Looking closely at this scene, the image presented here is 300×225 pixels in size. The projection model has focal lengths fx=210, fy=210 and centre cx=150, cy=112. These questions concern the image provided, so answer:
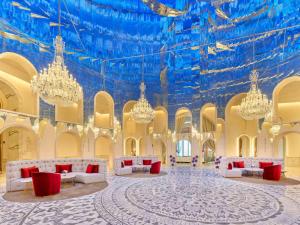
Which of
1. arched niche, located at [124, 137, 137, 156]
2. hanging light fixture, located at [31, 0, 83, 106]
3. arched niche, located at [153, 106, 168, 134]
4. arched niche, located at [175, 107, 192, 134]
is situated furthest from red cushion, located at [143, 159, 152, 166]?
hanging light fixture, located at [31, 0, 83, 106]

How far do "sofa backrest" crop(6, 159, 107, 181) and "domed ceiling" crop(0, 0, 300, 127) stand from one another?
11.1 ft

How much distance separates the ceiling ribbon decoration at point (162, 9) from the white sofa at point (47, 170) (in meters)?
14.2

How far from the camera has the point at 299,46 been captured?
43.3 ft

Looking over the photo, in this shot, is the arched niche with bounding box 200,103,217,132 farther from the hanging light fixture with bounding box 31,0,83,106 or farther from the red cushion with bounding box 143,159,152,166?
the hanging light fixture with bounding box 31,0,83,106

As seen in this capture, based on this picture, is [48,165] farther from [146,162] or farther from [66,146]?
[66,146]

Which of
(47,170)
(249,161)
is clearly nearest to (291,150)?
(249,161)

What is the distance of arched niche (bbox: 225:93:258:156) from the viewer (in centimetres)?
1716

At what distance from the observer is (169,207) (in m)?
6.60

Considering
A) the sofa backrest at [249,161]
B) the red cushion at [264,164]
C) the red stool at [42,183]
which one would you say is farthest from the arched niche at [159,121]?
the red stool at [42,183]

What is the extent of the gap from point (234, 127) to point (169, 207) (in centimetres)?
1326

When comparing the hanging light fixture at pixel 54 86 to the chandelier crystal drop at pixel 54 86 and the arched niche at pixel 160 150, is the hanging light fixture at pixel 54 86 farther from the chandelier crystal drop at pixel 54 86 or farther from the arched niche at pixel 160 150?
the arched niche at pixel 160 150

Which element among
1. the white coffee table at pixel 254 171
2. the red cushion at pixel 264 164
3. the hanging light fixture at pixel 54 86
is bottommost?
the white coffee table at pixel 254 171

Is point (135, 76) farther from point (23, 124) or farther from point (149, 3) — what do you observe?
point (23, 124)

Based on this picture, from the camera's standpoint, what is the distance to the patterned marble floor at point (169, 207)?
555 centimetres
